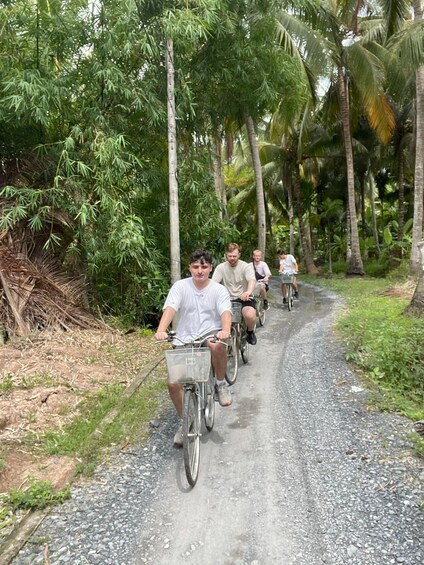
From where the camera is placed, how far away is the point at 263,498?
3318 millimetres

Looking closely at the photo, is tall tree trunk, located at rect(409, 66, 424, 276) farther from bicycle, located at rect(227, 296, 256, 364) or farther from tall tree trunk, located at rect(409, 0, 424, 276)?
bicycle, located at rect(227, 296, 256, 364)

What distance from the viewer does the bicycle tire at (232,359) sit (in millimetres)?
5863

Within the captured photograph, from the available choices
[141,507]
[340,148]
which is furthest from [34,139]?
[340,148]

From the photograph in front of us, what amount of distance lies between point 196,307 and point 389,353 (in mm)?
3395

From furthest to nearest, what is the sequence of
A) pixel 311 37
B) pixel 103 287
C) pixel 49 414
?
pixel 311 37, pixel 103 287, pixel 49 414

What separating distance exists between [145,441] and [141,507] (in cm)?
110

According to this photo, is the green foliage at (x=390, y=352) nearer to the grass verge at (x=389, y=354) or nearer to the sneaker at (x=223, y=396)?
the grass verge at (x=389, y=354)

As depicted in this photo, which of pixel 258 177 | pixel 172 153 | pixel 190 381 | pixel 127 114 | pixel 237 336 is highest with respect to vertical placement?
pixel 127 114

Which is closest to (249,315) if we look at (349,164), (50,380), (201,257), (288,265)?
(201,257)

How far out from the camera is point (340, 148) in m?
21.2

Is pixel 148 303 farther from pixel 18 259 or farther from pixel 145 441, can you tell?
pixel 145 441

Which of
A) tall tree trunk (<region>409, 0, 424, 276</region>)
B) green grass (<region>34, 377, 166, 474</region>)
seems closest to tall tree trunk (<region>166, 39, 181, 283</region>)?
green grass (<region>34, 377, 166, 474</region>)

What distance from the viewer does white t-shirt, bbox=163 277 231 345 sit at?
4020 mm

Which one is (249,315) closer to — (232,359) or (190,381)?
(232,359)
